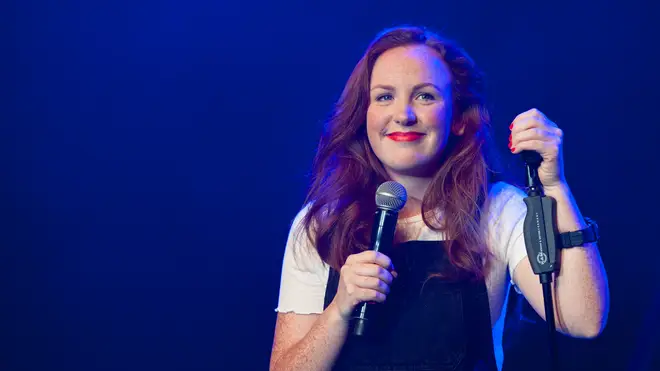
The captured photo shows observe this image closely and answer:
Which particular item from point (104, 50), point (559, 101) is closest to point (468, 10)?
point (559, 101)

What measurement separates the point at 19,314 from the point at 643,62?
111 inches

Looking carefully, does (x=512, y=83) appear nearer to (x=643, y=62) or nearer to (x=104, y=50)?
(x=643, y=62)

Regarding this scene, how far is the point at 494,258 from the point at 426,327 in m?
0.26

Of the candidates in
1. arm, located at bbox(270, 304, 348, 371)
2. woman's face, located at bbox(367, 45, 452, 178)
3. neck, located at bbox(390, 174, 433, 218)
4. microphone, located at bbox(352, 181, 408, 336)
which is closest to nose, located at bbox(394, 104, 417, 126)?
woman's face, located at bbox(367, 45, 452, 178)

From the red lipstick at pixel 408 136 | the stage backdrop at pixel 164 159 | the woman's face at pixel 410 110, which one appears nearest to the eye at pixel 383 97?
the woman's face at pixel 410 110

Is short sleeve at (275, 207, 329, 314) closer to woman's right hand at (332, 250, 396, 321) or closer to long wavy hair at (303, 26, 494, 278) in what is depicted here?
long wavy hair at (303, 26, 494, 278)

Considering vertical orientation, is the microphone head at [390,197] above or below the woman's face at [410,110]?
below

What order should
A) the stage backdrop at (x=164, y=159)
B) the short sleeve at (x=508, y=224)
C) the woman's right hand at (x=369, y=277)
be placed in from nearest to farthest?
the woman's right hand at (x=369, y=277), the short sleeve at (x=508, y=224), the stage backdrop at (x=164, y=159)

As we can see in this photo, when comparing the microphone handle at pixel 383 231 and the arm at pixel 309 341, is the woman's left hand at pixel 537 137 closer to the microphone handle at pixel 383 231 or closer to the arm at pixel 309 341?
the microphone handle at pixel 383 231

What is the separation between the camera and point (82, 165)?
9.56 ft

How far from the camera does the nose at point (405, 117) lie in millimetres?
1808

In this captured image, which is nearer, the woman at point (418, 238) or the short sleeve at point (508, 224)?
the woman at point (418, 238)

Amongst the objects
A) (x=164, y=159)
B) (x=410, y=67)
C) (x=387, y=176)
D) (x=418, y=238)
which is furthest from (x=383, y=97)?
(x=164, y=159)

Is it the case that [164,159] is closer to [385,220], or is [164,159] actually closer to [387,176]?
[387,176]
